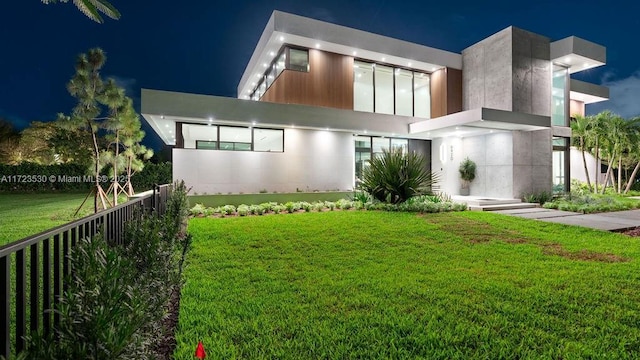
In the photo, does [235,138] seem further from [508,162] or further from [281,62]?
[508,162]

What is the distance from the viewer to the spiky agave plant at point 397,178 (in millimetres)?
11484

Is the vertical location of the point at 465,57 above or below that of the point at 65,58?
below

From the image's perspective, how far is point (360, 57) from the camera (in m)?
15.8

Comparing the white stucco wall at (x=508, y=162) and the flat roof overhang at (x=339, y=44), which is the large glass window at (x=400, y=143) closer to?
the white stucco wall at (x=508, y=162)

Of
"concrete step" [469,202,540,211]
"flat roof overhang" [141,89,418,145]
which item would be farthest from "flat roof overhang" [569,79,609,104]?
"flat roof overhang" [141,89,418,145]

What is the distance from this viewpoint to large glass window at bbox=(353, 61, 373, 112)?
1609cm

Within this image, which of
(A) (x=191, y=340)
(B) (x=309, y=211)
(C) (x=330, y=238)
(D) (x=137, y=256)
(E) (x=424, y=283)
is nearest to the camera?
(A) (x=191, y=340)

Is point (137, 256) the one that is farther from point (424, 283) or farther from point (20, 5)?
point (20, 5)

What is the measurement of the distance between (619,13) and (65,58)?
148575 millimetres

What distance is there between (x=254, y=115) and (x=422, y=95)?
979 cm

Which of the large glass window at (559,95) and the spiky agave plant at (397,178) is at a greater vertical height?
the large glass window at (559,95)

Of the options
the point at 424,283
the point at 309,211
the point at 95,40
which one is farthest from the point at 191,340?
the point at 95,40

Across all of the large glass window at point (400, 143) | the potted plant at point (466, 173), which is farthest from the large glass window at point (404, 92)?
the potted plant at point (466, 173)

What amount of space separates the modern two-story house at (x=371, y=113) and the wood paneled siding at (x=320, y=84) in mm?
47
